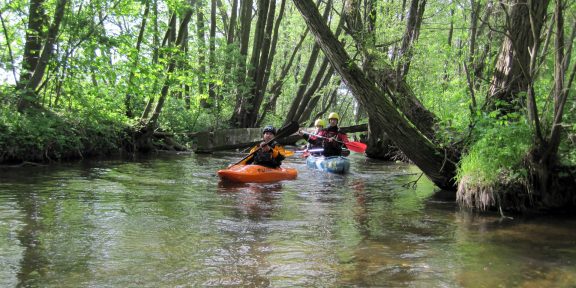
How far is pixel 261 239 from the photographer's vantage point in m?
4.97

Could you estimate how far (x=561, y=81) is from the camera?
5.68 m

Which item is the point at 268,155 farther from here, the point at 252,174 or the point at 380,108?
the point at 380,108

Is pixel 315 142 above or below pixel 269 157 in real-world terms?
above

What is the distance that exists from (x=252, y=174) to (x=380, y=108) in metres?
3.02

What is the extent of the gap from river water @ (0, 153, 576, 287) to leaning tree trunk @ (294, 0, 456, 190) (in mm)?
646

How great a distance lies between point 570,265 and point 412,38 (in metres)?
Answer: 5.77

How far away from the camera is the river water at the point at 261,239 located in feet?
12.4

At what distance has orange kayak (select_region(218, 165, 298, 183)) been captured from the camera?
9148mm

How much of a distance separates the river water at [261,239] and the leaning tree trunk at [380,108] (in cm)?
65

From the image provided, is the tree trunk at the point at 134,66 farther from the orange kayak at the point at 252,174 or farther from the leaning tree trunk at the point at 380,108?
the leaning tree trunk at the point at 380,108

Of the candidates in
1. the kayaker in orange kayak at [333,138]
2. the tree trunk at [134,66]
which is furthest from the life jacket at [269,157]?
the tree trunk at [134,66]

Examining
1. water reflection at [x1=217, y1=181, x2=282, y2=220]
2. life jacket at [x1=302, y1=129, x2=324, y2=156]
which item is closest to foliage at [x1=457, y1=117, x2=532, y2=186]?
water reflection at [x1=217, y1=181, x2=282, y2=220]

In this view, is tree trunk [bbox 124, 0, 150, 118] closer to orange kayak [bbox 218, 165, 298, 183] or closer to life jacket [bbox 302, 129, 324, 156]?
orange kayak [bbox 218, 165, 298, 183]

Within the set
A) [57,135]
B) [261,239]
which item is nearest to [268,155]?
[57,135]
